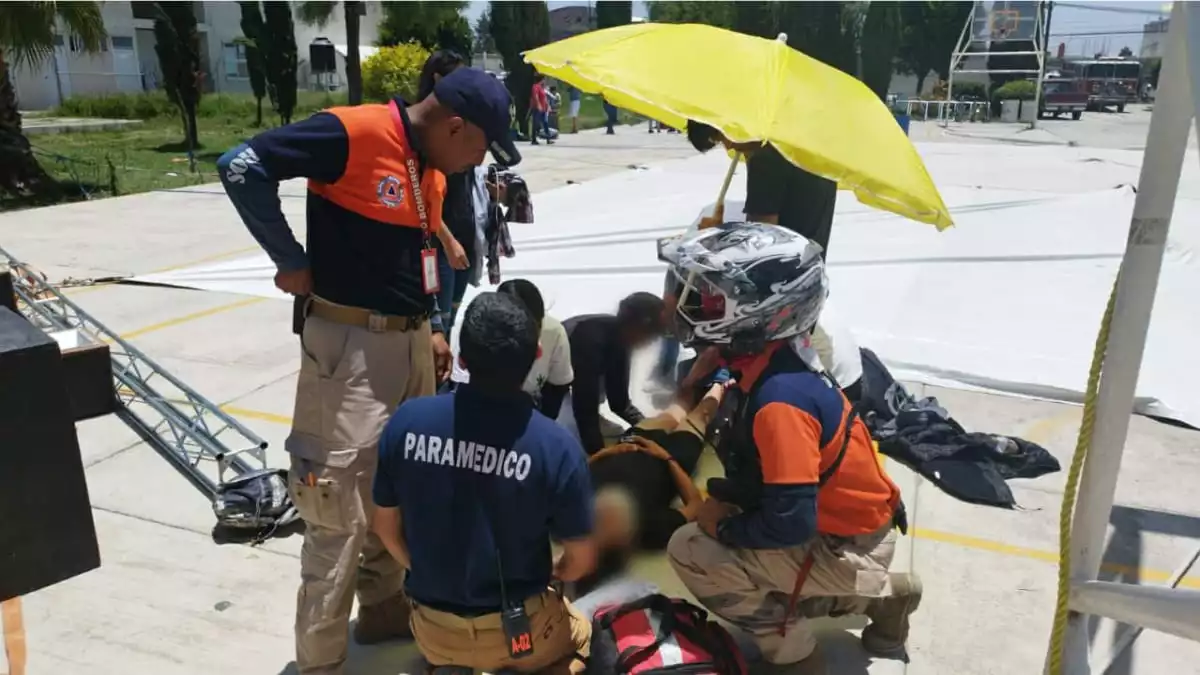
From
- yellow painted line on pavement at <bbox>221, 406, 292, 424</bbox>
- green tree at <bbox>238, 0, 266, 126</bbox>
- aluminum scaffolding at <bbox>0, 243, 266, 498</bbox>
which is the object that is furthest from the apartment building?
yellow painted line on pavement at <bbox>221, 406, 292, 424</bbox>

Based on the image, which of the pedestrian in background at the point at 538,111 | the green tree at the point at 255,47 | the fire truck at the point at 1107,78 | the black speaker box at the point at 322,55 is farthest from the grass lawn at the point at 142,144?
the fire truck at the point at 1107,78

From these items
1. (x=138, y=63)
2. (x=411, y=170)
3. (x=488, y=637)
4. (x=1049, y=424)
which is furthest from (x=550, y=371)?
(x=138, y=63)

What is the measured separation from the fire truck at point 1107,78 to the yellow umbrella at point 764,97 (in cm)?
4073

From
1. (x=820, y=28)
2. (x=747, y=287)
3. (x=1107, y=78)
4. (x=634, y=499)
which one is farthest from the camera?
(x=1107, y=78)

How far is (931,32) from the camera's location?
165 ft

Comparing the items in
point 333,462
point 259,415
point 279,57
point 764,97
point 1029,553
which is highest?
point 279,57

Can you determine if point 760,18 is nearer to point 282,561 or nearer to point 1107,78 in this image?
point 1107,78

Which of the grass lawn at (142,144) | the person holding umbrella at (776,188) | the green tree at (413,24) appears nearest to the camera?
the person holding umbrella at (776,188)

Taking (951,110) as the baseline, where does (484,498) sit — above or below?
below

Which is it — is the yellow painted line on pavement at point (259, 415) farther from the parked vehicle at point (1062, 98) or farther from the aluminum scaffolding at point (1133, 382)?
the parked vehicle at point (1062, 98)

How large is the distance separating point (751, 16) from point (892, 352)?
3557 cm

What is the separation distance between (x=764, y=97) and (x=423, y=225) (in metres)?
1.51

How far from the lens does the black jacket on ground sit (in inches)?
163

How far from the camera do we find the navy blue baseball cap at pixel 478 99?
265 centimetres
